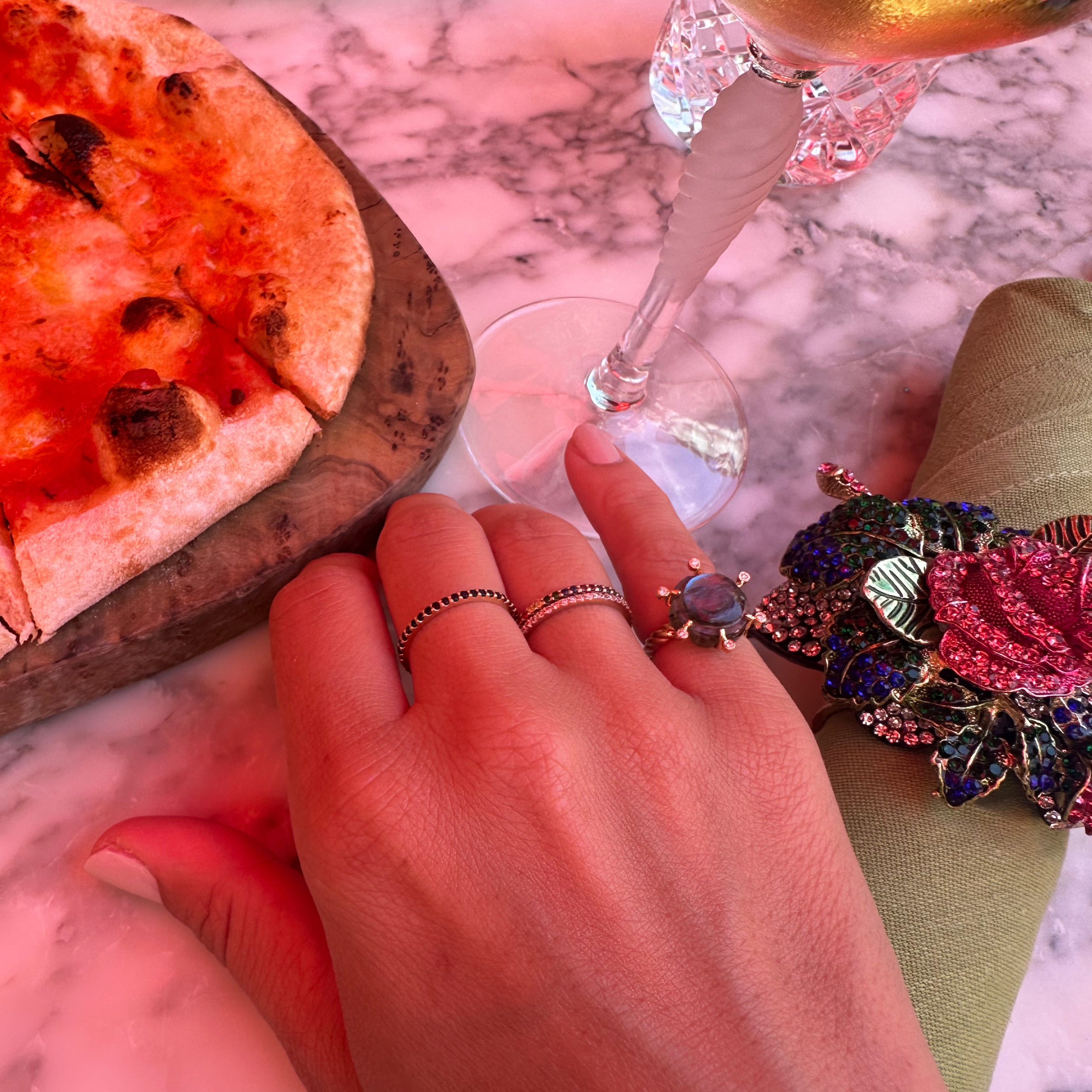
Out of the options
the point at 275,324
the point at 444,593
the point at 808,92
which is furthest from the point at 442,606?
the point at 808,92

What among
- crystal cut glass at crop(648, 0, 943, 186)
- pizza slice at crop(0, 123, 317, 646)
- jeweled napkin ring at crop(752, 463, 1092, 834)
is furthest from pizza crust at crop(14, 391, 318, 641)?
crystal cut glass at crop(648, 0, 943, 186)

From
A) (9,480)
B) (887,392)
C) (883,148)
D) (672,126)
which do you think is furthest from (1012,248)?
(9,480)

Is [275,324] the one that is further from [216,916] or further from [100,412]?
[216,916]

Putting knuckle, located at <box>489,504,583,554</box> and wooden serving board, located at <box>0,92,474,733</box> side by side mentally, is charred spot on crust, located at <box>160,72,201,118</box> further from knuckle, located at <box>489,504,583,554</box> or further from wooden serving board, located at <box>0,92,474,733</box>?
knuckle, located at <box>489,504,583,554</box>

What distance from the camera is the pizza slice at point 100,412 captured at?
606 mm

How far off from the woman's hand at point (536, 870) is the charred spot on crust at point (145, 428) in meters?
0.12

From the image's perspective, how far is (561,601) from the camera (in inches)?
24.8

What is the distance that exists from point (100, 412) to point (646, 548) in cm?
38

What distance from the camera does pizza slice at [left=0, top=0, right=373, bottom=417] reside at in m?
0.70

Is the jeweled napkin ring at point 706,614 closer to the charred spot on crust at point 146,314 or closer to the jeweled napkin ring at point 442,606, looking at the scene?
the jeweled napkin ring at point 442,606

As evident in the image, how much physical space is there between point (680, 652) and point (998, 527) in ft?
0.93

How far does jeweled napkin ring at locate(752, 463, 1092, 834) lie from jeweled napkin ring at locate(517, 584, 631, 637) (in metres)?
0.14

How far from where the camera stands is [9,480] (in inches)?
24.9

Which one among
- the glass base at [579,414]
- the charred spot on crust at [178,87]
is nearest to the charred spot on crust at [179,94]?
the charred spot on crust at [178,87]
